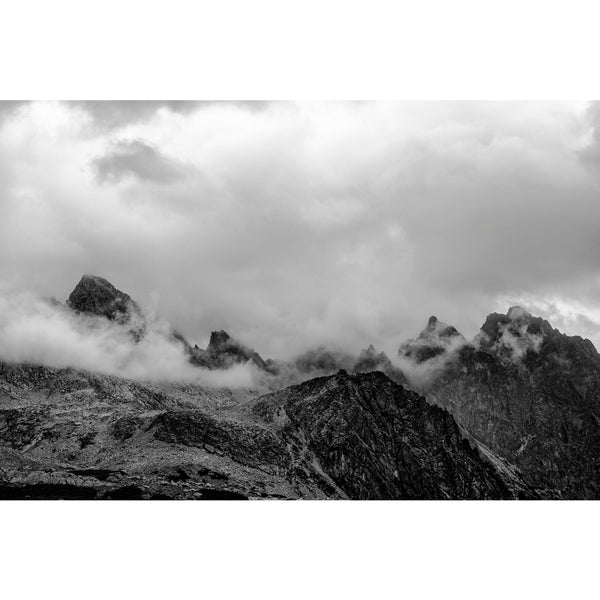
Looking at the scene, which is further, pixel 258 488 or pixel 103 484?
pixel 258 488

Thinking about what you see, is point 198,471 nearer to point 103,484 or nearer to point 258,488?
point 258,488

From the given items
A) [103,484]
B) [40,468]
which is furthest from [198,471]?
[40,468]

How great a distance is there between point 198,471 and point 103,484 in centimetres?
3066

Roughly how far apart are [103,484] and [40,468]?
57.9ft

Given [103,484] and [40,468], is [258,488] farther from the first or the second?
[40,468]

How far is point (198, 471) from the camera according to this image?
7697 inches
